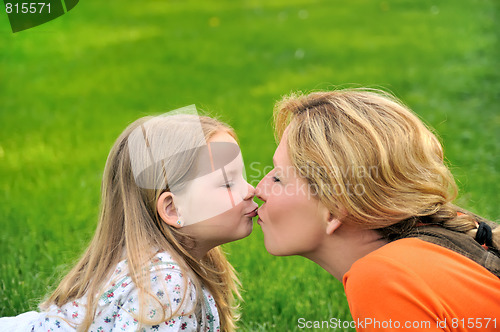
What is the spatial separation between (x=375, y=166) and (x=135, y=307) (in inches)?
41.0

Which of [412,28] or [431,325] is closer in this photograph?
[431,325]

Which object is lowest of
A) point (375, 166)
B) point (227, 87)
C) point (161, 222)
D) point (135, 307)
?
point (227, 87)

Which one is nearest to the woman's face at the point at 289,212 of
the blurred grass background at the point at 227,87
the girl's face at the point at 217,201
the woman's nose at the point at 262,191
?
the woman's nose at the point at 262,191

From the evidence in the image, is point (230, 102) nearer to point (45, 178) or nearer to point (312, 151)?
point (45, 178)

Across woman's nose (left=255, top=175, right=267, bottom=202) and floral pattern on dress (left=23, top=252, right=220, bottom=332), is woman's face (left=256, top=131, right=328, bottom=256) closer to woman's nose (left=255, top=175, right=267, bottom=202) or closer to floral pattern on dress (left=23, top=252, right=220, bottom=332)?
woman's nose (left=255, top=175, right=267, bottom=202)

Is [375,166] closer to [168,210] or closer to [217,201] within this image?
[217,201]

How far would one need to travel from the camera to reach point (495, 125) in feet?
21.0

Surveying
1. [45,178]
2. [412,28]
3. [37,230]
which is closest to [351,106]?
[37,230]

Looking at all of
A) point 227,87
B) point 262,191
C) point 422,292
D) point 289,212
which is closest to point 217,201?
point 262,191

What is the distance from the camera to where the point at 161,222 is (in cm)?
276

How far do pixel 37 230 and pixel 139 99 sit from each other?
322cm

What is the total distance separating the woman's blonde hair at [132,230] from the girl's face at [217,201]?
0.06 metres

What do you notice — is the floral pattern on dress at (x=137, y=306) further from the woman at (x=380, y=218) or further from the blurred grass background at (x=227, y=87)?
the blurred grass background at (x=227, y=87)

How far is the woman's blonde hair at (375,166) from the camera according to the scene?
2408 millimetres
